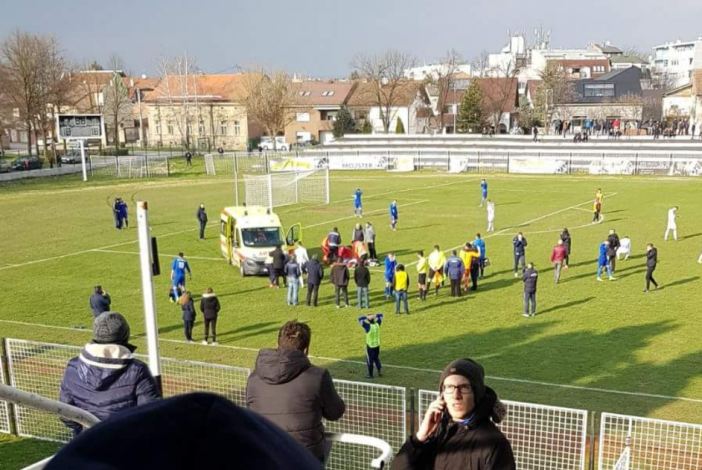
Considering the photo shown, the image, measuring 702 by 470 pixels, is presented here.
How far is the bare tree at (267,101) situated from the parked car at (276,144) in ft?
3.12

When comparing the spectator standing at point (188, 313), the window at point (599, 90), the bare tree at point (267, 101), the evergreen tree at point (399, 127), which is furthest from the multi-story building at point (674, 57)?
the spectator standing at point (188, 313)

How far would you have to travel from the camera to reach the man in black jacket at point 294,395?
4703 mm

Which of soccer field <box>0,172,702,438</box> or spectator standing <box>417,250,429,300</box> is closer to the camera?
soccer field <box>0,172,702,438</box>

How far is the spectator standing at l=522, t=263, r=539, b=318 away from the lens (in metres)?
17.9

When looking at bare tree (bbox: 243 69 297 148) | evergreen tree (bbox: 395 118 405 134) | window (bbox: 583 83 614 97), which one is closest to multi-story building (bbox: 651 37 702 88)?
window (bbox: 583 83 614 97)

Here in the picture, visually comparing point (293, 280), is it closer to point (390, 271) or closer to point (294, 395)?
point (390, 271)

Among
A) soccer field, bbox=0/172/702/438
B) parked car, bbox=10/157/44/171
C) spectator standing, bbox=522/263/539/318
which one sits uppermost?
parked car, bbox=10/157/44/171

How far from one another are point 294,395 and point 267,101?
84367mm

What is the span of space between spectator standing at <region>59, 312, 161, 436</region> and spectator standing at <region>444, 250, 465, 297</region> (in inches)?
611

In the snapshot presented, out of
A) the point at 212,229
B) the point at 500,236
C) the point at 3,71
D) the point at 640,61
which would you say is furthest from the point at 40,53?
the point at 640,61

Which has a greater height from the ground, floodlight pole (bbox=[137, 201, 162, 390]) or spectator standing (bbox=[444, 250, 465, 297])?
floodlight pole (bbox=[137, 201, 162, 390])

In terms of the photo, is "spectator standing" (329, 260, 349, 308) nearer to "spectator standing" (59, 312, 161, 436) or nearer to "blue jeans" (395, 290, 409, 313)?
"blue jeans" (395, 290, 409, 313)

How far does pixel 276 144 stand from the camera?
278ft

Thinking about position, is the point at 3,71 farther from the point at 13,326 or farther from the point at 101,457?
the point at 101,457
